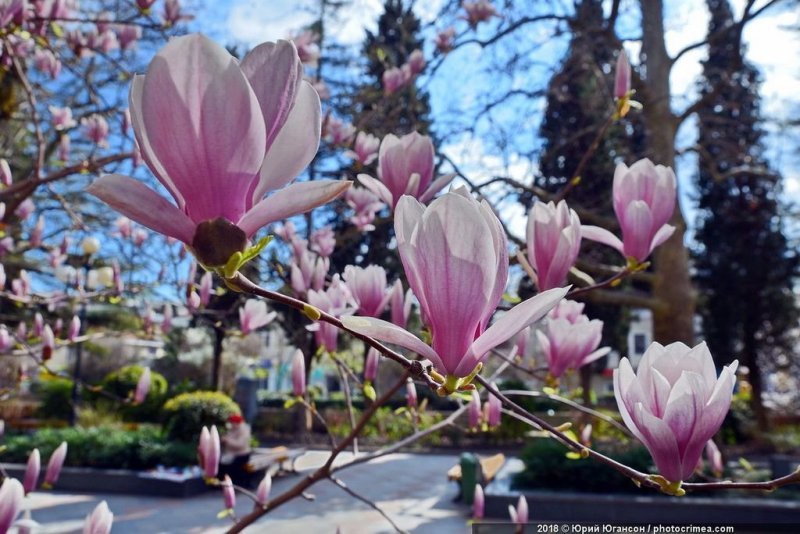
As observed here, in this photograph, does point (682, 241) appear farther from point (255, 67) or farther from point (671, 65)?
point (255, 67)

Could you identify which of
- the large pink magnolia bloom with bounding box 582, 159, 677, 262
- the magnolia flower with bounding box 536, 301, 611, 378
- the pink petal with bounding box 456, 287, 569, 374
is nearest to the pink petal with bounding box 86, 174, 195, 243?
the pink petal with bounding box 456, 287, 569, 374

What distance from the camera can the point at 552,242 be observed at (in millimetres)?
1094

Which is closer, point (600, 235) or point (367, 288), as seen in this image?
point (600, 235)

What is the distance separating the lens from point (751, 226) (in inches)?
722

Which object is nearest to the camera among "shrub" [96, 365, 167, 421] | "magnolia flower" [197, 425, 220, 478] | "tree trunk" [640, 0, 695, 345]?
"magnolia flower" [197, 425, 220, 478]

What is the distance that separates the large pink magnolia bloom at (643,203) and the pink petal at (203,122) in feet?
2.50

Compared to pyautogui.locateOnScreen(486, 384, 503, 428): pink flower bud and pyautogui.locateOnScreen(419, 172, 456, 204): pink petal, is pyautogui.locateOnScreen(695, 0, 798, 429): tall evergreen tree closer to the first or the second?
pyautogui.locateOnScreen(486, 384, 503, 428): pink flower bud

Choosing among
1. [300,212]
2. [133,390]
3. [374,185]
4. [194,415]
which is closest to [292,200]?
[300,212]

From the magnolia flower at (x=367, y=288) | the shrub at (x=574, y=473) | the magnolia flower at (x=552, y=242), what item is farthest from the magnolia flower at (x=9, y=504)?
the shrub at (x=574, y=473)

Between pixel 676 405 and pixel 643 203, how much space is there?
1.73ft

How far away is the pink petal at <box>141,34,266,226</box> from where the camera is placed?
1.65 feet

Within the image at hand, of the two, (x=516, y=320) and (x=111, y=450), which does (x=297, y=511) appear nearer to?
(x=111, y=450)

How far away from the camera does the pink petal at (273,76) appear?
0.56m

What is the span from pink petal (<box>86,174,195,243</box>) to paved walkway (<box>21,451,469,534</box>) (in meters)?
7.20
